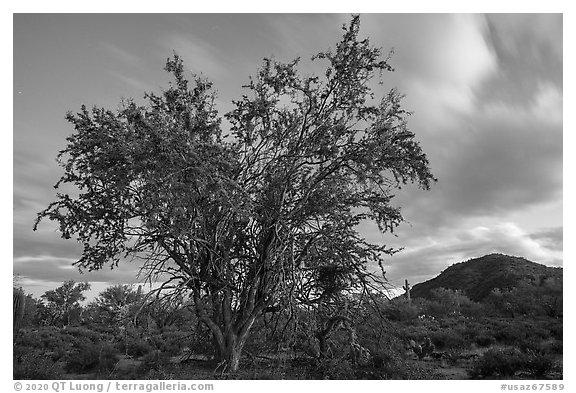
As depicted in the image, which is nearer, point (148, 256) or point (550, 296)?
point (148, 256)

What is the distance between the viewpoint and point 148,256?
36.6ft

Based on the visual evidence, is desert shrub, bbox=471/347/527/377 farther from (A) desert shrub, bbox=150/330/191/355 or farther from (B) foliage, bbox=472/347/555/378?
(A) desert shrub, bbox=150/330/191/355

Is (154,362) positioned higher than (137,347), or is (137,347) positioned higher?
(154,362)

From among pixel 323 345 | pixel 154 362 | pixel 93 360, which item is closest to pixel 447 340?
pixel 323 345

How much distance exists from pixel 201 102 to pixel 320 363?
767cm

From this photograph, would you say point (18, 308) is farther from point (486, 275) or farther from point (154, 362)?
point (486, 275)

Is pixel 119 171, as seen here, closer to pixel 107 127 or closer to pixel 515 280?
pixel 107 127

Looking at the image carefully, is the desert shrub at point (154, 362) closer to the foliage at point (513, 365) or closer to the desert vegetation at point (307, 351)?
the desert vegetation at point (307, 351)

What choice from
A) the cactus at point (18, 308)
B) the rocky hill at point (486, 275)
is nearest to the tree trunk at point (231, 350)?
the cactus at point (18, 308)

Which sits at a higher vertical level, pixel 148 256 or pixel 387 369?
pixel 148 256

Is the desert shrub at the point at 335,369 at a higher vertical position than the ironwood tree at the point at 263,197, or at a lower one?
lower

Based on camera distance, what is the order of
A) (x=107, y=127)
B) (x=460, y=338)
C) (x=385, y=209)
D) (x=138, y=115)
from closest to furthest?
(x=138, y=115)
(x=107, y=127)
(x=385, y=209)
(x=460, y=338)

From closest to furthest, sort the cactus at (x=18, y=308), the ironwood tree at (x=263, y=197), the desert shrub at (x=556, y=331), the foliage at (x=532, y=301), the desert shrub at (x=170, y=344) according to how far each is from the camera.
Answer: the ironwood tree at (x=263, y=197)
the desert shrub at (x=170, y=344)
the desert shrub at (x=556, y=331)
the cactus at (x=18, y=308)
the foliage at (x=532, y=301)
